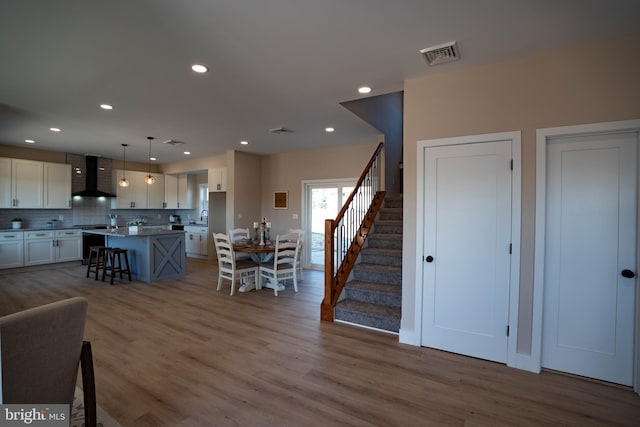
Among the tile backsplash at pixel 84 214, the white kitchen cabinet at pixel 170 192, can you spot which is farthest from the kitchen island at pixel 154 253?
the white kitchen cabinet at pixel 170 192

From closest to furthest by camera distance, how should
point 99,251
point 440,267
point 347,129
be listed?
point 440,267 < point 347,129 < point 99,251

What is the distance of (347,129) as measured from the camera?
17.6 ft

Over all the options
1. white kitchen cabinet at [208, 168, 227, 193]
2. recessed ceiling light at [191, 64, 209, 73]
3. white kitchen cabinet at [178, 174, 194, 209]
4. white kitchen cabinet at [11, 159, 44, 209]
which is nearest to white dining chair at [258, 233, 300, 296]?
recessed ceiling light at [191, 64, 209, 73]

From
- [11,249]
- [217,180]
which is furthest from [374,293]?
[11,249]

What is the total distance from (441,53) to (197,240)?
26.0ft

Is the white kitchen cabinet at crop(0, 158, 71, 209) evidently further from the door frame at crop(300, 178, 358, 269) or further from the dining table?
the door frame at crop(300, 178, 358, 269)

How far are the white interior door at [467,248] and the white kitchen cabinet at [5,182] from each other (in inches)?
336

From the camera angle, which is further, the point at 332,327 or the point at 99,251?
the point at 99,251

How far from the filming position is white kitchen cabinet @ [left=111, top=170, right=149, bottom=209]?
847cm

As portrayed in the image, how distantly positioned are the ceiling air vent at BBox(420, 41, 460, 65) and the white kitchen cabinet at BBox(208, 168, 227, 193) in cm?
613

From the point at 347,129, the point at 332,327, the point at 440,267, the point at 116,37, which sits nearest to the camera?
the point at 116,37

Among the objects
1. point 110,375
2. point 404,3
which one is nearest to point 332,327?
point 110,375

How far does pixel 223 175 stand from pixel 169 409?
6.32m

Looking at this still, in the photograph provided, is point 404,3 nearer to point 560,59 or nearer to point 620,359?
point 560,59
